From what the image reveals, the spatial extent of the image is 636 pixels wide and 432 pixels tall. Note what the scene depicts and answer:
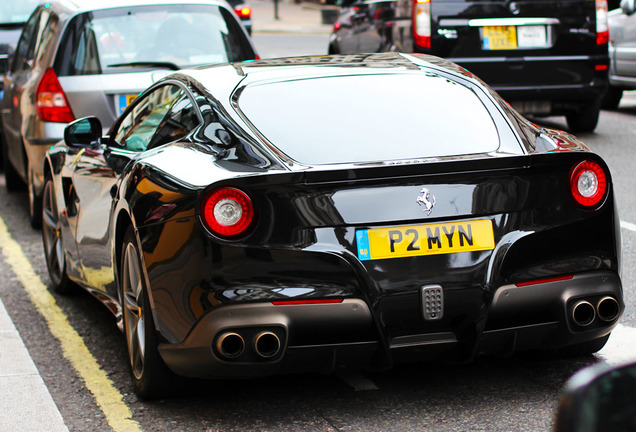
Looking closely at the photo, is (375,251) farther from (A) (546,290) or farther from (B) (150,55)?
(B) (150,55)

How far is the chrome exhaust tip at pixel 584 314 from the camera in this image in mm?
4172

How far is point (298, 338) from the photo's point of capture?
3996 mm

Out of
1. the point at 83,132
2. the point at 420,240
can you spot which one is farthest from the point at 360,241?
the point at 83,132

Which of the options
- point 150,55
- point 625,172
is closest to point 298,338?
point 150,55

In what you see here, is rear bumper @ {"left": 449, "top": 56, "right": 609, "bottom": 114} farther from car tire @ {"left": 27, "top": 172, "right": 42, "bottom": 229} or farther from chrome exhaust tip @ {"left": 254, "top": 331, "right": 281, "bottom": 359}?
chrome exhaust tip @ {"left": 254, "top": 331, "right": 281, "bottom": 359}

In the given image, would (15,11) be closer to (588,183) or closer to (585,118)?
(585,118)

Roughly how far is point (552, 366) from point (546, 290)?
780mm

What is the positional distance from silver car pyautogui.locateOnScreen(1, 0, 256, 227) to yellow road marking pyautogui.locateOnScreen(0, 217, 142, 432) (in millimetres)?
875

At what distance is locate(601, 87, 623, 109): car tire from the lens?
14.5m

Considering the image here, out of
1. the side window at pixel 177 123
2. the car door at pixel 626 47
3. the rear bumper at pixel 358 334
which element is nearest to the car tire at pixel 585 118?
the car door at pixel 626 47

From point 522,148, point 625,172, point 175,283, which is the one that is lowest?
point 625,172

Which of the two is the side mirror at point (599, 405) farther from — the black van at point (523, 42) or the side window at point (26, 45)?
the black van at point (523, 42)

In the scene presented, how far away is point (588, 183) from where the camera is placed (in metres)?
4.26

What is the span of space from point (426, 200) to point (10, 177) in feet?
22.9
